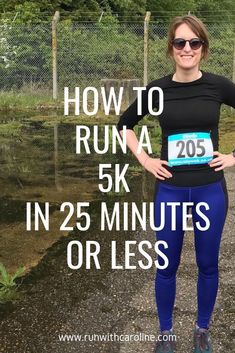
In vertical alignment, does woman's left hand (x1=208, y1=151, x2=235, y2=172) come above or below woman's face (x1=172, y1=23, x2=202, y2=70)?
below

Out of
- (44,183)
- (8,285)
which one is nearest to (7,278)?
(8,285)

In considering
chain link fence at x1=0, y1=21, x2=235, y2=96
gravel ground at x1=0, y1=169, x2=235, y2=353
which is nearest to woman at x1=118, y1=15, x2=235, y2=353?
gravel ground at x1=0, y1=169, x2=235, y2=353

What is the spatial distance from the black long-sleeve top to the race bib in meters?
0.02

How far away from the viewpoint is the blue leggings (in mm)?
2969

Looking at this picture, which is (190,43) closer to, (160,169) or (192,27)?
(192,27)

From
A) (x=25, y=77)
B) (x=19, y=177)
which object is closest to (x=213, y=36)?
(x=25, y=77)

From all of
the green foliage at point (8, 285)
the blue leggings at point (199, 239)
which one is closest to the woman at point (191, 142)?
the blue leggings at point (199, 239)

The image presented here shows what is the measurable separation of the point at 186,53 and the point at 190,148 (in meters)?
0.50

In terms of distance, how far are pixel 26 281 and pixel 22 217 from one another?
1.52 m

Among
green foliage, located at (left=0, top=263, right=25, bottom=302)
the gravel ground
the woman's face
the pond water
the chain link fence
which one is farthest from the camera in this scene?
the chain link fence

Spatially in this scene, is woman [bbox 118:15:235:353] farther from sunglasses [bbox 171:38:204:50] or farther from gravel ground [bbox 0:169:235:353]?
gravel ground [bbox 0:169:235:353]

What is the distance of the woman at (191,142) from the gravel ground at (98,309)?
616 mm

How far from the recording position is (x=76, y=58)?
50.0 feet

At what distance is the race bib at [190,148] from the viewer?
114 inches
